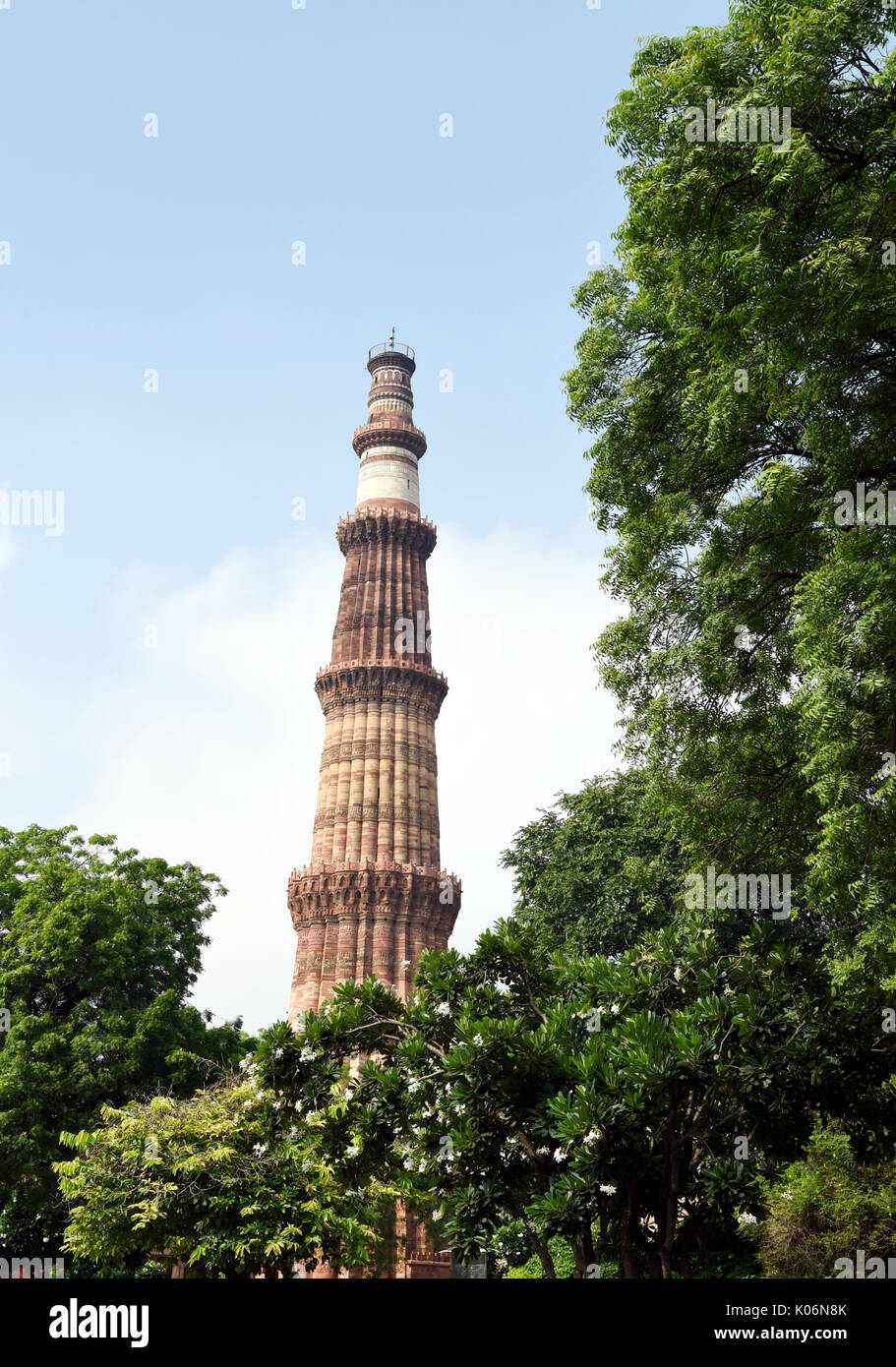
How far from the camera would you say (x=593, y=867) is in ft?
104

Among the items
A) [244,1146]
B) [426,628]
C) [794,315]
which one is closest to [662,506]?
[794,315]

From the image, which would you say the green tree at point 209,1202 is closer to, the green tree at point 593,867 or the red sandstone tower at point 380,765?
the green tree at point 593,867

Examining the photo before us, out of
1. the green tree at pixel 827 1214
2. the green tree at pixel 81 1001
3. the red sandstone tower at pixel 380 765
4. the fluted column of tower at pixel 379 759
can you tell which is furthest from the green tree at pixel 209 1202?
the red sandstone tower at pixel 380 765

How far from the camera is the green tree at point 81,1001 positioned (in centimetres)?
2550

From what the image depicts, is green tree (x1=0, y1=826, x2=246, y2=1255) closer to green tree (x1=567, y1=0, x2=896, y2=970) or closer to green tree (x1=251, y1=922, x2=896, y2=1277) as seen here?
green tree (x1=251, y1=922, x2=896, y2=1277)

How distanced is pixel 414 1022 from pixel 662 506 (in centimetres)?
761

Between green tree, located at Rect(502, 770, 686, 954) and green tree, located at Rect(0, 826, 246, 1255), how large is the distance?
9779mm

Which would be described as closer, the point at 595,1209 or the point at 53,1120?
the point at 595,1209

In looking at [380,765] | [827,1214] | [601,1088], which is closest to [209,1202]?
[601,1088]

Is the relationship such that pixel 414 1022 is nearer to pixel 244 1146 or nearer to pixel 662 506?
pixel 662 506

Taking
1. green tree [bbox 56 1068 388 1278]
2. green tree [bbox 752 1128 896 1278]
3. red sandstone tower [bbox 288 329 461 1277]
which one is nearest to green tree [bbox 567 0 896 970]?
green tree [bbox 752 1128 896 1278]

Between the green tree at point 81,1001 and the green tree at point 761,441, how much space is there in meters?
14.8

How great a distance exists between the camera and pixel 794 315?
37.0 feet

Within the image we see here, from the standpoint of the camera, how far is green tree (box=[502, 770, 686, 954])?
2984 cm
